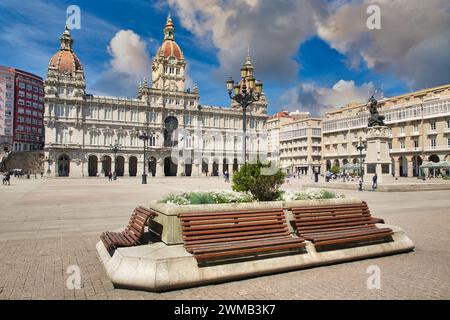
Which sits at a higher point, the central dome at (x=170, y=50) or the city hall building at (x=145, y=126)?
the central dome at (x=170, y=50)

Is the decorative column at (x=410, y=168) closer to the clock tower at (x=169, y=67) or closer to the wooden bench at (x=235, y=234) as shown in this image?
the clock tower at (x=169, y=67)

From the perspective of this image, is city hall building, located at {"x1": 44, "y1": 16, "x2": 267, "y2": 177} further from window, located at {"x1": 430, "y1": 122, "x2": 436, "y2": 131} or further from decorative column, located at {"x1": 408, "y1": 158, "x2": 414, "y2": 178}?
window, located at {"x1": 430, "y1": 122, "x2": 436, "y2": 131}

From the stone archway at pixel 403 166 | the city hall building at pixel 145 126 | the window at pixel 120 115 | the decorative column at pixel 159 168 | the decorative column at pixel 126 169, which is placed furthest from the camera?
the decorative column at pixel 159 168

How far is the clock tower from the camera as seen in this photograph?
79.0m

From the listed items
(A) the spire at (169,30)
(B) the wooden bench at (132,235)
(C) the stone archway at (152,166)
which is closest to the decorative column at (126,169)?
(C) the stone archway at (152,166)

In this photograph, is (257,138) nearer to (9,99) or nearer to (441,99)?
(441,99)

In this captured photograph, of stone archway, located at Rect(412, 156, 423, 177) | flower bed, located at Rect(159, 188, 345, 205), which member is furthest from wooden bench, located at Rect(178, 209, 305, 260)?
stone archway, located at Rect(412, 156, 423, 177)

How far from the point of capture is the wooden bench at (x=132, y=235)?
246 inches

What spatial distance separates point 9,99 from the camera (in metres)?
89.7

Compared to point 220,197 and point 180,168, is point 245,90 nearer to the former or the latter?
point 220,197

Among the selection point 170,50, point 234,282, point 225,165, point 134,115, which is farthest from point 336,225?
point 170,50

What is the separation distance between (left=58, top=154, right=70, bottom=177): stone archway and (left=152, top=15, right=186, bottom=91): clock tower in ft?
83.8
